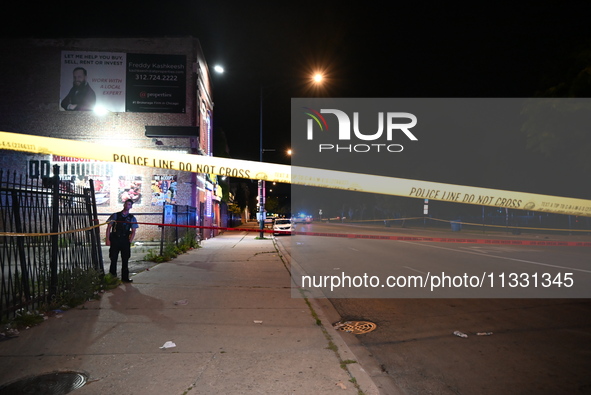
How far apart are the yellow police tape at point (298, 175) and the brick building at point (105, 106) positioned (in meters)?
16.3

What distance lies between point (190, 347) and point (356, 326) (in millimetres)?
2603

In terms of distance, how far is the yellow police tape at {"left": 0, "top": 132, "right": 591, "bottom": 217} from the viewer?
5441 millimetres

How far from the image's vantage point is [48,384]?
405 centimetres

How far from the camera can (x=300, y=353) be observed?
4.89 m

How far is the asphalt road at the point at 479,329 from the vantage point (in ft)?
14.2

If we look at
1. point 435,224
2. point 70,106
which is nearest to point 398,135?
point 435,224

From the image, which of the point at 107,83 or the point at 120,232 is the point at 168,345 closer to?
the point at 120,232

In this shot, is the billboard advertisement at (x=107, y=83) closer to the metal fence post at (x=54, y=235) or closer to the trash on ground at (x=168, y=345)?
the metal fence post at (x=54, y=235)

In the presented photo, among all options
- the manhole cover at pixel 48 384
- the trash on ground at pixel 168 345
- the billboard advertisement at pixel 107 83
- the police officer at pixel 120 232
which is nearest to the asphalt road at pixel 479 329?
the trash on ground at pixel 168 345

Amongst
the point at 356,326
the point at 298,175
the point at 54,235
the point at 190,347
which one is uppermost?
the point at 298,175

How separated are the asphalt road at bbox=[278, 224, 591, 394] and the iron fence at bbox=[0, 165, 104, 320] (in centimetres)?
486

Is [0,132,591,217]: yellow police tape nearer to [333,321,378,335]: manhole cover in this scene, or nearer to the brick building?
[333,321,378,335]: manhole cover

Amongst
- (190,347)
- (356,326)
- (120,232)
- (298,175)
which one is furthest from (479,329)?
(120,232)

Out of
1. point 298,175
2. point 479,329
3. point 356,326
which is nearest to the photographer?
point 298,175
